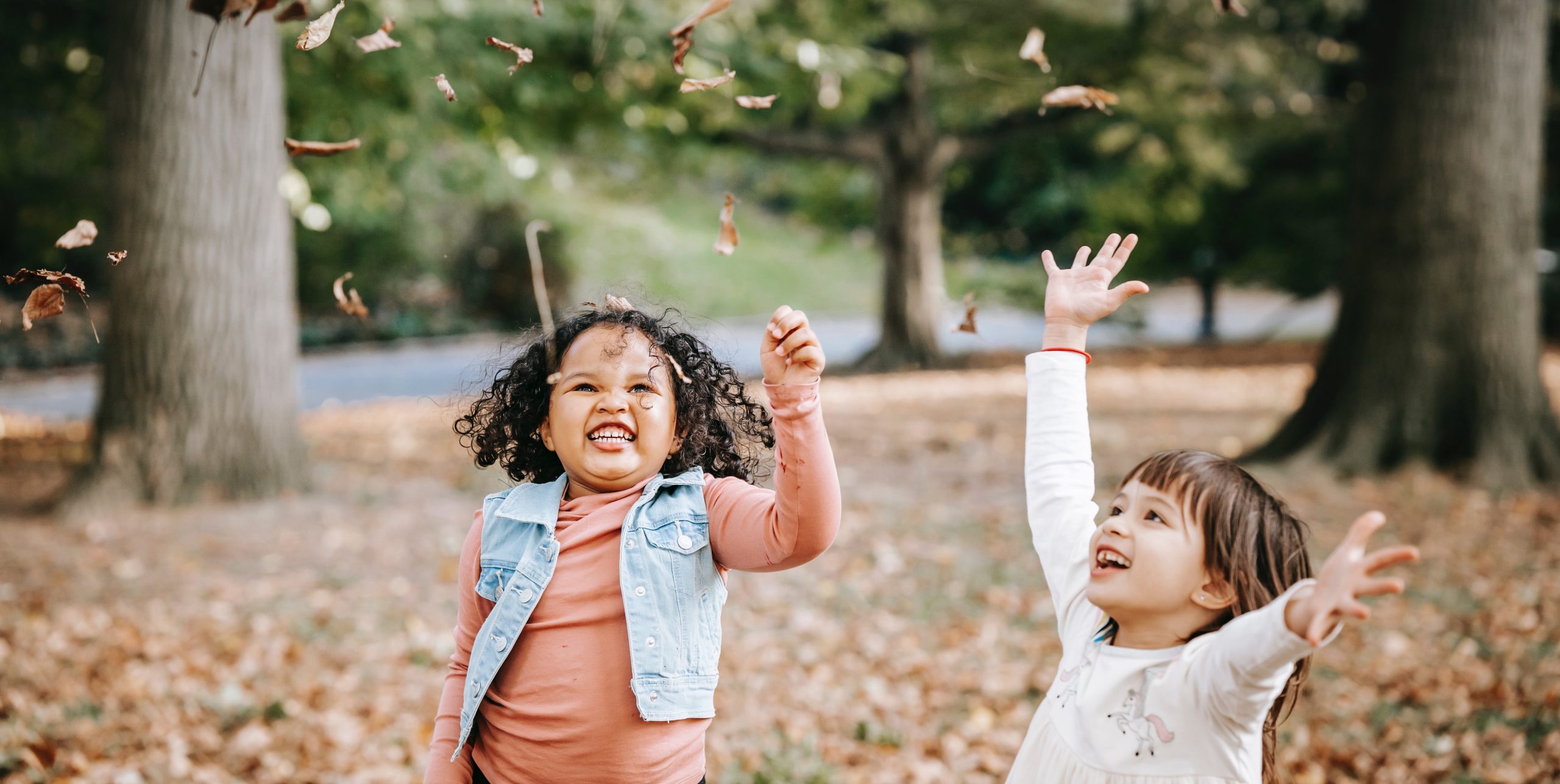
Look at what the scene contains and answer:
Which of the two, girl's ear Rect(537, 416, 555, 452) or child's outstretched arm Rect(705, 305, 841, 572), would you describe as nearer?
child's outstretched arm Rect(705, 305, 841, 572)

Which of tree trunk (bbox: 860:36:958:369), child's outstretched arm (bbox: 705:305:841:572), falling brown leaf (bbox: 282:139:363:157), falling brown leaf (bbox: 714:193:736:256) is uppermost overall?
tree trunk (bbox: 860:36:958:369)

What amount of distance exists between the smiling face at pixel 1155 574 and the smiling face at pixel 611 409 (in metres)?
0.80

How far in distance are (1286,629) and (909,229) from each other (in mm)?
14598

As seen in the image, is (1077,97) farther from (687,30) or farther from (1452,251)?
(1452,251)

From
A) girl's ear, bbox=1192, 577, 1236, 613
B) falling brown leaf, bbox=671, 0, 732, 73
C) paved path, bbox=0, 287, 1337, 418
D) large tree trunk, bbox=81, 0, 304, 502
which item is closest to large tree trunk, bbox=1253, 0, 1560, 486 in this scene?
paved path, bbox=0, 287, 1337, 418

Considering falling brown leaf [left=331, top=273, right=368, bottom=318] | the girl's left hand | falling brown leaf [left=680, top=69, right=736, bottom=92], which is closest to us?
the girl's left hand

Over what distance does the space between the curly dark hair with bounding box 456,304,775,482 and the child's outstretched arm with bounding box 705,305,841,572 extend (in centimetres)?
33

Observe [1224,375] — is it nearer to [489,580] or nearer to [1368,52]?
[1368,52]

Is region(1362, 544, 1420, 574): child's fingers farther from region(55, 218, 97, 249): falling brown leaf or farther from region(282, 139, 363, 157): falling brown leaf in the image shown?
region(55, 218, 97, 249): falling brown leaf

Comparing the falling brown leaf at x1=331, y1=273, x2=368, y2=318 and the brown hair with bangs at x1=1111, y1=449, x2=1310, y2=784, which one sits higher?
the falling brown leaf at x1=331, y1=273, x2=368, y2=318

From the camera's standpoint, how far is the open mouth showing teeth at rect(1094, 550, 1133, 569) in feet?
5.66

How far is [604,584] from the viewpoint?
191 centimetres

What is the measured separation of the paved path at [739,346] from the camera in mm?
14828

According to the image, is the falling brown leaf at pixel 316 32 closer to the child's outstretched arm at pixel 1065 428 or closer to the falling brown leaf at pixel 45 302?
the falling brown leaf at pixel 45 302
